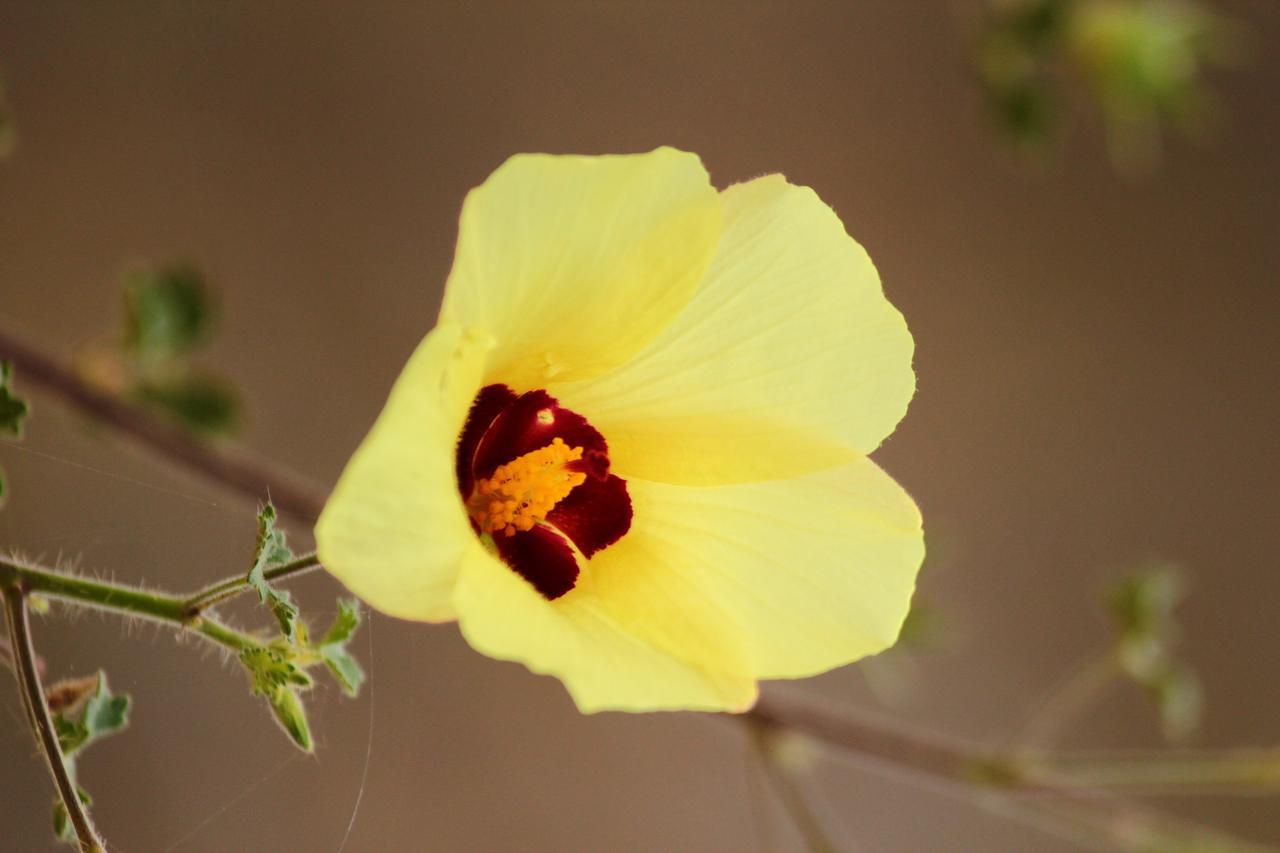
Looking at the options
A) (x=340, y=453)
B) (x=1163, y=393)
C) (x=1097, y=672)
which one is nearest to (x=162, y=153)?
(x=340, y=453)

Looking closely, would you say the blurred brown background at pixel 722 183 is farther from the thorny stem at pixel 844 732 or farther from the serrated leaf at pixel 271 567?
the serrated leaf at pixel 271 567

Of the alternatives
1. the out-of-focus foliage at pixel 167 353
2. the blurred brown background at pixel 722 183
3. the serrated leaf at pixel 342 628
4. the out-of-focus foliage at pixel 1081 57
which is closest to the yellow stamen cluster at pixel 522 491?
the serrated leaf at pixel 342 628

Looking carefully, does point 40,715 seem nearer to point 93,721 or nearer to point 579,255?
point 93,721

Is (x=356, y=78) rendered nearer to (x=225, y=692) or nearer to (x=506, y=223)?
(x=225, y=692)

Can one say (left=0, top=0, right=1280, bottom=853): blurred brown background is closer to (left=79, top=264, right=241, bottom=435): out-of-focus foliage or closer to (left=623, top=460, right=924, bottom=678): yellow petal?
(left=79, top=264, right=241, bottom=435): out-of-focus foliage

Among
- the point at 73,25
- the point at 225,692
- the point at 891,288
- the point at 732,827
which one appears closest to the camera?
the point at 225,692
